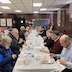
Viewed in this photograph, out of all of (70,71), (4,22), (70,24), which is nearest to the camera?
(70,71)

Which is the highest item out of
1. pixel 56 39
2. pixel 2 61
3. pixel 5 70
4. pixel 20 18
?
pixel 20 18

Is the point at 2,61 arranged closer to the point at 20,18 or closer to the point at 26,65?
the point at 26,65

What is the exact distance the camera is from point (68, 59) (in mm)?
2873

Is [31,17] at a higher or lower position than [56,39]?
higher

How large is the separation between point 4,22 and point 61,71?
15914 millimetres

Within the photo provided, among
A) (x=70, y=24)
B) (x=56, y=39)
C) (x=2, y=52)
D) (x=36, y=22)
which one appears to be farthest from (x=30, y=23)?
(x=2, y=52)

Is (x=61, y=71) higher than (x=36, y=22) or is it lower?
lower

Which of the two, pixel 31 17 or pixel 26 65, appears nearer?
pixel 26 65

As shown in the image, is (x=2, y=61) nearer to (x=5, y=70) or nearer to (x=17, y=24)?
(x=5, y=70)

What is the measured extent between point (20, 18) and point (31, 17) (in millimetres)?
1254

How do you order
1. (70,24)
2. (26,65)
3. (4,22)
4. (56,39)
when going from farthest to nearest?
(4,22)
(70,24)
(56,39)
(26,65)

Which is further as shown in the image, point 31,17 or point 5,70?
point 31,17

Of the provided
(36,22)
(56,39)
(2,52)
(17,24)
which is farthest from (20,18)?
(2,52)

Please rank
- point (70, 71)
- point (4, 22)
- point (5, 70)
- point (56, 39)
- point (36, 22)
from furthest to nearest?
point (4, 22), point (36, 22), point (56, 39), point (5, 70), point (70, 71)
